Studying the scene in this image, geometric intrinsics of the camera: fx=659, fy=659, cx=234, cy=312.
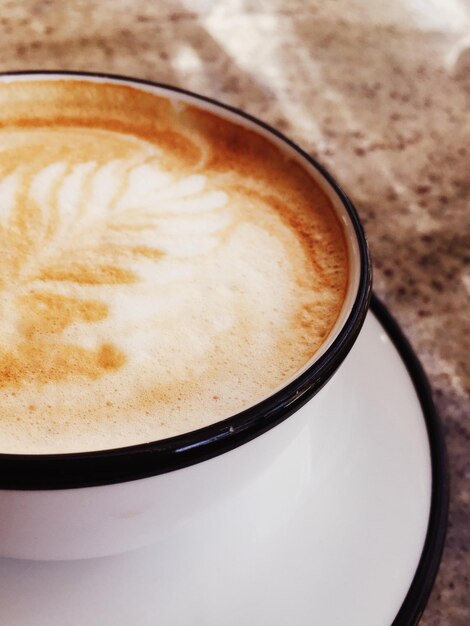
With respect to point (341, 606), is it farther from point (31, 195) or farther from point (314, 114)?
point (314, 114)

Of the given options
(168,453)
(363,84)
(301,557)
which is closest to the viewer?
(168,453)

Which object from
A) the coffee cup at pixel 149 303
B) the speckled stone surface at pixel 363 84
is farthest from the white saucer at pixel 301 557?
the speckled stone surface at pixel 363 84

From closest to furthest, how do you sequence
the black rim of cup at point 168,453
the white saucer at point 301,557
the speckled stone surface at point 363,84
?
1. the black rim of cup at point 168,453
2. the white saucer at point 301,557
3. the speckled stone surface at point 363,84

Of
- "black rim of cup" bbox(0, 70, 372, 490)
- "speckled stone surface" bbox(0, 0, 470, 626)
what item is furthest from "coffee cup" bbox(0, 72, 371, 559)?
"speckled stone surface" bbox(0, 0, 470, 626)

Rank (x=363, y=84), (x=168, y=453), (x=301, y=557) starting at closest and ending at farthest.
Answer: (x=168, y=453), (x=301, y=557), (x=363, y=84)

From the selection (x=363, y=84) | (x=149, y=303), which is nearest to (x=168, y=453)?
(x=149, y=303)

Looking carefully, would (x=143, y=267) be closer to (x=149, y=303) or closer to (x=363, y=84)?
(x=149, y=303)

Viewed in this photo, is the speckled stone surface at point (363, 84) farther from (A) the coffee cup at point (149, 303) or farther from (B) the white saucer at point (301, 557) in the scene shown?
(A) the coffee cup at point (149, 303)

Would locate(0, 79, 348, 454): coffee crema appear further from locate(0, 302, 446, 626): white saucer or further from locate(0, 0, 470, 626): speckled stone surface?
locate(0, 0, 470, 626): speckled stone surface
